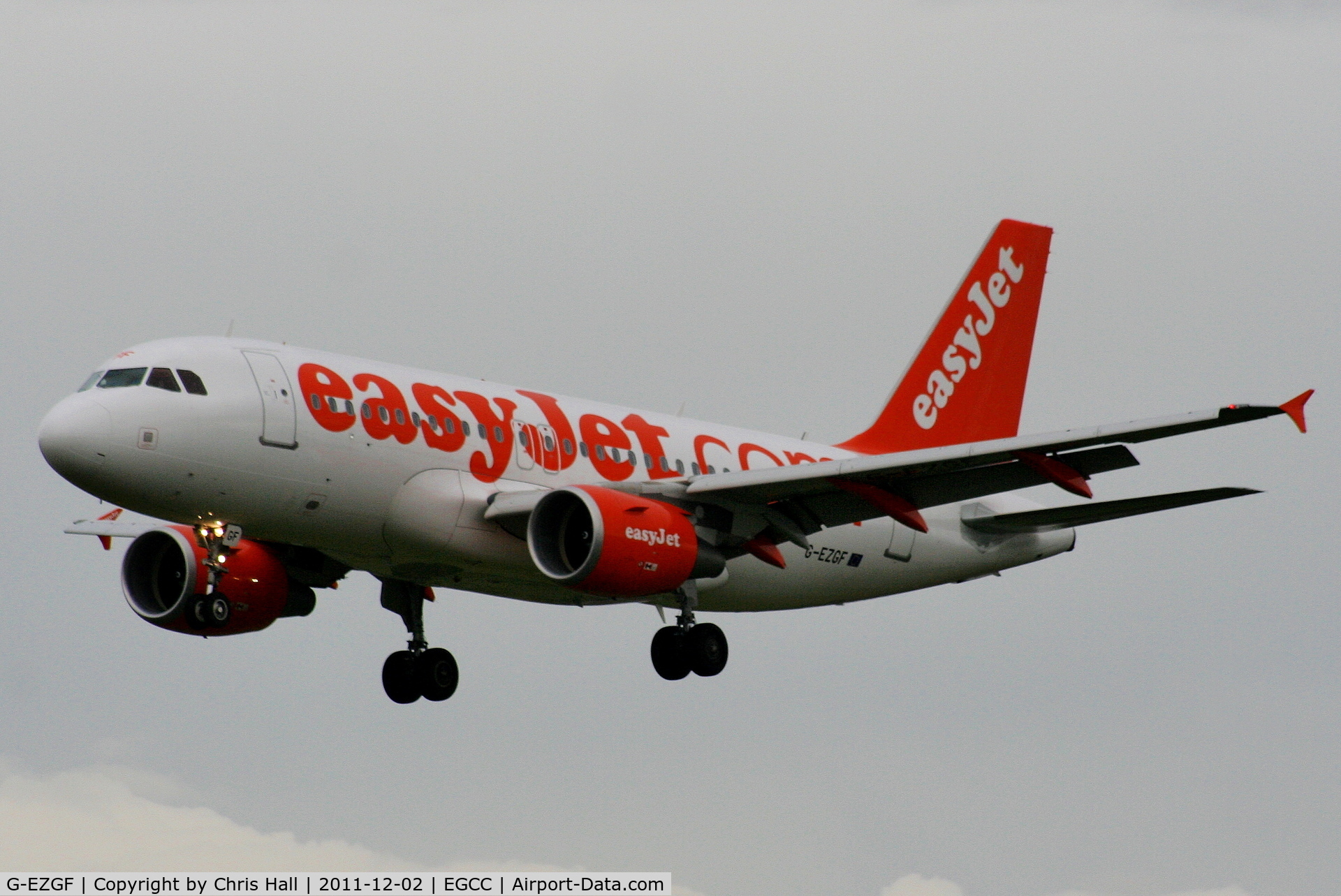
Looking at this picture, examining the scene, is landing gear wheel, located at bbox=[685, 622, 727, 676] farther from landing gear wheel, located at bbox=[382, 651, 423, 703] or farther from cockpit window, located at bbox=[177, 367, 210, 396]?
cockpit window, located at bbox=[177, 367, 210, 396]

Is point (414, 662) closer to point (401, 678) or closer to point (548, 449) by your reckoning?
point (401, 678)

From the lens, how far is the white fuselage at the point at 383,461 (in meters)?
31.8

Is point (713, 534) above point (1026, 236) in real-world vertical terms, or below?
below

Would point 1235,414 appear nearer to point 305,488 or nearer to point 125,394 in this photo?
point 305,488

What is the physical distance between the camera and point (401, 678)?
39.8m

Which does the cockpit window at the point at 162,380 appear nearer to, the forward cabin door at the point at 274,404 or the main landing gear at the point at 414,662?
the forward cabin door at the point at 274,404

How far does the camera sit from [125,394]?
105 feet

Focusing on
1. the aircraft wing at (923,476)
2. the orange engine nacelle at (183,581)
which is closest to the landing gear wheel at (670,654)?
the aircraft wing at (923,476)

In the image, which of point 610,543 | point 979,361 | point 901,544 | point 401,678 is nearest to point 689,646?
point 610,543

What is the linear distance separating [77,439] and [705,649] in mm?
11023

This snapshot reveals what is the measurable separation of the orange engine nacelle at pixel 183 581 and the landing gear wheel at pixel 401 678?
2986mm

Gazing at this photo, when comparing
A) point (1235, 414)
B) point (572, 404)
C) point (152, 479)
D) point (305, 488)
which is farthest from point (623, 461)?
point (1235, 414)

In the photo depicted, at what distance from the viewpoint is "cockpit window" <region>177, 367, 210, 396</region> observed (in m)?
32.3

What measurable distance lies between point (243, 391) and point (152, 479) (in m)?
1.96
